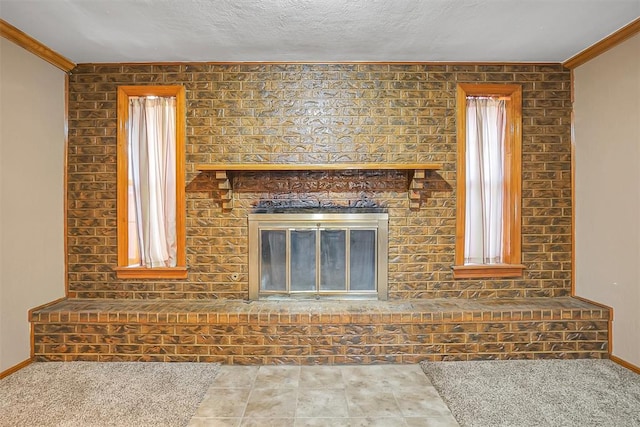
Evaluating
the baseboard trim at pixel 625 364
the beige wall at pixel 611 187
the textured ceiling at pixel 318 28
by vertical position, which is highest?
the textured ceiling at pixel 318 28

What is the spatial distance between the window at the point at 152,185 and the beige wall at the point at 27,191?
1.62 ft

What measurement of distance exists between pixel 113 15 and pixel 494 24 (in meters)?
2.57

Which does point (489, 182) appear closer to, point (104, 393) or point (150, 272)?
point (150, 272)

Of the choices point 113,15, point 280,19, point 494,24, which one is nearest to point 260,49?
point 280,19

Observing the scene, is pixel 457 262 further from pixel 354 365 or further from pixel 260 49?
pixel 260 49

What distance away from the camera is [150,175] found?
329 centimetres

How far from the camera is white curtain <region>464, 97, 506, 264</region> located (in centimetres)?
331

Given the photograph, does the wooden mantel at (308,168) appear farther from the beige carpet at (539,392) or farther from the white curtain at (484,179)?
the beige carpet at (539,392)

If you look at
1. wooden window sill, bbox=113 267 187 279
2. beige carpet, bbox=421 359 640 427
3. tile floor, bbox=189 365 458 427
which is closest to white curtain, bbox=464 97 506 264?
beige carpet, bbox=421 359 640 427

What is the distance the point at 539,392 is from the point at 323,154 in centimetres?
233

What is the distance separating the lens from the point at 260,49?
296cm

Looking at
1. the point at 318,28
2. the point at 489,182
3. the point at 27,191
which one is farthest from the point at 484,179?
the point at 27,191

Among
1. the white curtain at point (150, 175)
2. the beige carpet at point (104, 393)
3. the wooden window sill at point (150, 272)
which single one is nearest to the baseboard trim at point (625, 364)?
the beige carpet at point (104, 393)

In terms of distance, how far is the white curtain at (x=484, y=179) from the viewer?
3.31 metres
